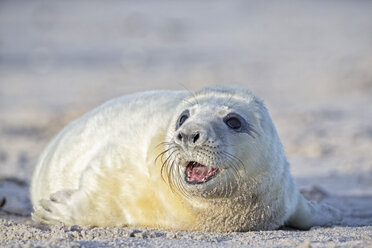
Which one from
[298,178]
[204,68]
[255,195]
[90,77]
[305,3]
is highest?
[305,3]

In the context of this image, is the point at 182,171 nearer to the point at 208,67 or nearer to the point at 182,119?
the point at 182,119

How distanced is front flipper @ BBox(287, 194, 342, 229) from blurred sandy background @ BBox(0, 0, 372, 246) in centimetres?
17

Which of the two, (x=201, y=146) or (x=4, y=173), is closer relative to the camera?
(x=201, y=146)

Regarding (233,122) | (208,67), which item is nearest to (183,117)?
(233,122)

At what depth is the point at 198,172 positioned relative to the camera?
3.18 meters

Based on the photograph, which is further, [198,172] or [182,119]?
[182,119]

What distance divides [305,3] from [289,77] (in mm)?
15344

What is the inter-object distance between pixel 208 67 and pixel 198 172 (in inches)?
448

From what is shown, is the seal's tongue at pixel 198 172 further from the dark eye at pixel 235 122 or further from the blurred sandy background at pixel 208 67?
the blurred sandy background at pixel 208 67

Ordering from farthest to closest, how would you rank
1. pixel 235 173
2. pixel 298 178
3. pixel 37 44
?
pixel 37 44, pixel 298 178, pixel 235 173

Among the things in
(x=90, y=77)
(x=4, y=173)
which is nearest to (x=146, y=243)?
(x=4, y=173)

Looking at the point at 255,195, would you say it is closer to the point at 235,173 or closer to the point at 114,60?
the point at 235,173

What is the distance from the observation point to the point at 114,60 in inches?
620

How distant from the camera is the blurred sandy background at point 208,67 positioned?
21.9 ft
